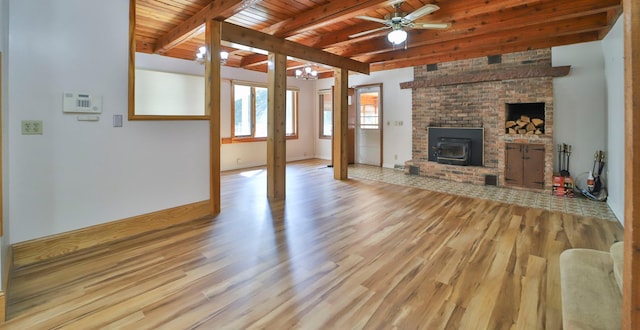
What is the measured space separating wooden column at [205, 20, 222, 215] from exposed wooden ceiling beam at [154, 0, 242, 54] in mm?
148

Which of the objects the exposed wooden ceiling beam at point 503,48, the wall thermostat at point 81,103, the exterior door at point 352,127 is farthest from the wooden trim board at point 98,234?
the exterior door at point 352,127

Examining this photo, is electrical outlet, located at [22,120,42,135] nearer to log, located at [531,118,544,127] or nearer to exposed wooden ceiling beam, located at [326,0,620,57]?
exposed wooden ceiling beam, located at [326,0,620,57]

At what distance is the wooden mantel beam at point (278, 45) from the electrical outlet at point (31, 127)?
7.30 ft

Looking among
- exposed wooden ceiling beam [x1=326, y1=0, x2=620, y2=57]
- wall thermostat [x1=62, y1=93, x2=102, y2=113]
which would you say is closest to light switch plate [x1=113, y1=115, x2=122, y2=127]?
wall thermostat [x1=62, y1=93, x2=102, y2=113]

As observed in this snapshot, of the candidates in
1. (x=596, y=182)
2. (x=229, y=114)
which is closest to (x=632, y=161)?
(x=596, y=182)

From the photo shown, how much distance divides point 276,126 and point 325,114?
4.99 metres

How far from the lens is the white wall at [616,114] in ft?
12.1

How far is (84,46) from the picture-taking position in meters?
2.79

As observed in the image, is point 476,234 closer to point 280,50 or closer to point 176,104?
point 280,50

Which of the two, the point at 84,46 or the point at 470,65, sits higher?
the point at 470,65

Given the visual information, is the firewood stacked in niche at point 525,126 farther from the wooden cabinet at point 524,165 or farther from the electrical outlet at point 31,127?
the electrical outlet at point 31,127

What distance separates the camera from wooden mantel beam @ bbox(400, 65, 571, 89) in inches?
206

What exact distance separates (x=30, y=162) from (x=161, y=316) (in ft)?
6.10

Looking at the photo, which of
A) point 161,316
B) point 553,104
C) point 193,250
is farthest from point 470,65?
point 161,316
